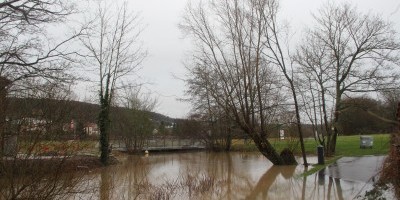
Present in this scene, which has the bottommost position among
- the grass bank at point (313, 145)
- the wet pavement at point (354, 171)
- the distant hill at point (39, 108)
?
the wet pavement at point (354, 171)

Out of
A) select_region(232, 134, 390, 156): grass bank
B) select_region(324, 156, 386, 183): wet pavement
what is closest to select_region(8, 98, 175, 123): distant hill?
select_region(324, 156, 386, 183): wet pavement

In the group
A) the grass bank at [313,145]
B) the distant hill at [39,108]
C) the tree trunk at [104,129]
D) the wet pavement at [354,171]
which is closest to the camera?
the distant hill at [39,108]

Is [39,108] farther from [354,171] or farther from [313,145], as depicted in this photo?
[313,145]

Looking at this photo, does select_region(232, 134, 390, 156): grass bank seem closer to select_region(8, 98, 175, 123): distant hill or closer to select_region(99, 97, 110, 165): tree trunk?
select_region(99, 97, 110, 165): tree trunk

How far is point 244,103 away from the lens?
28.9m

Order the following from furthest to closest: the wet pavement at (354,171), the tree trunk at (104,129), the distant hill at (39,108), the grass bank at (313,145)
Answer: the grass bank at (313,145)
the tree trunk at (104,129)
the wet pavement at (354,171)
the distant hill at (39,108)

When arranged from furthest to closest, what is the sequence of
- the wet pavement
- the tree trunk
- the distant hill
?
the tree trunk, the wet pavement, the distant hill

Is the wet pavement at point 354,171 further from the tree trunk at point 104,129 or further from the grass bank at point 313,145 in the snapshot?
the tree trunk at point 104,129

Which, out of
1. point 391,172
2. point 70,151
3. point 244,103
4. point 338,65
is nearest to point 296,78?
point 338,65

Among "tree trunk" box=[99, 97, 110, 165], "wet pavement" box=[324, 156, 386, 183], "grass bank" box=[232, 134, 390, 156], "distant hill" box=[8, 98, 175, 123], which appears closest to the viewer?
"distant hill" box=[8, 98, 175, 123]

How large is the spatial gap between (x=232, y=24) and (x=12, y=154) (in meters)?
21.7

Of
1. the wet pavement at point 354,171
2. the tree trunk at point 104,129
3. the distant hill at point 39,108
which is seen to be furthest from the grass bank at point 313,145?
the distant hill at point 39,108

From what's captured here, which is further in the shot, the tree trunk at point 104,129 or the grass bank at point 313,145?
the grass bank at point 313,145

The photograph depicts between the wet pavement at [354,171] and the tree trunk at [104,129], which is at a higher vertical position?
the tree trunk at [104,129]
